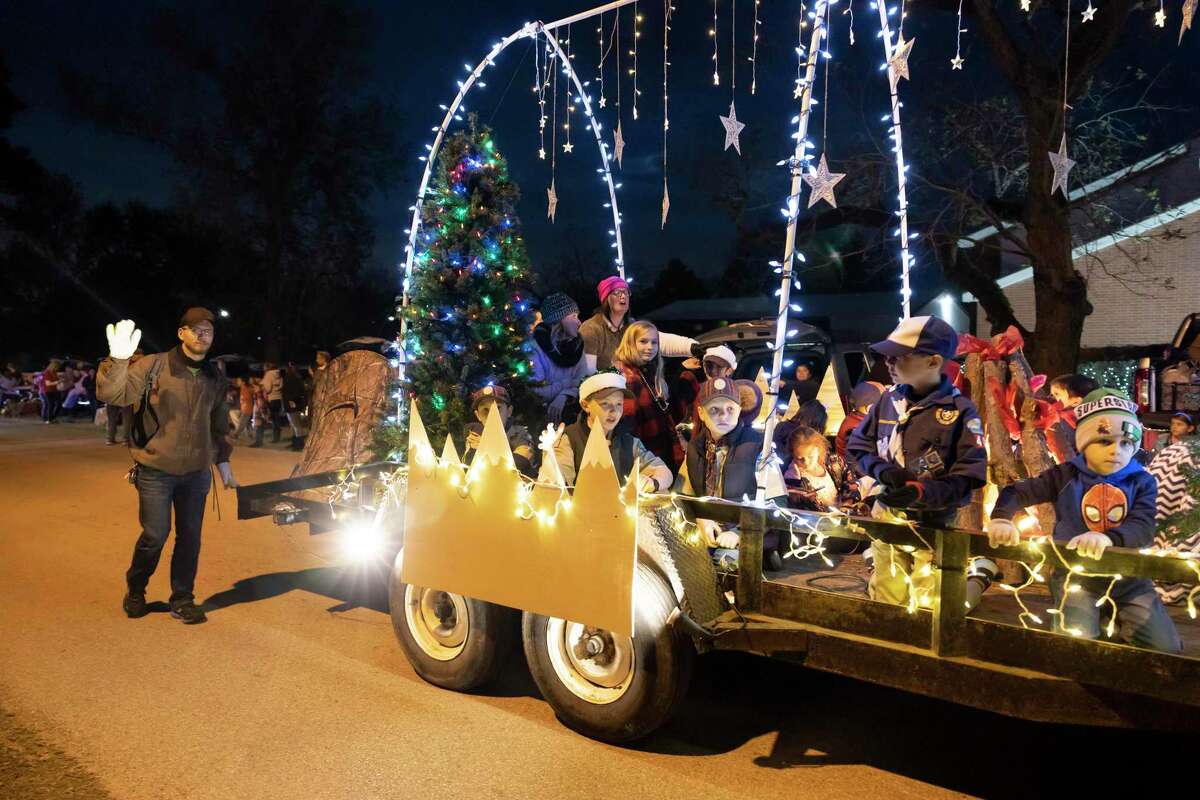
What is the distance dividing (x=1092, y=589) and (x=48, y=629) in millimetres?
6088

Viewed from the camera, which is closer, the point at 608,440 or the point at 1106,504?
the point at 1106,504

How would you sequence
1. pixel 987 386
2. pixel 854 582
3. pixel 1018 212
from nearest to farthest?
pixel 854 582 < pixel 987 386 < pixel 1018 212

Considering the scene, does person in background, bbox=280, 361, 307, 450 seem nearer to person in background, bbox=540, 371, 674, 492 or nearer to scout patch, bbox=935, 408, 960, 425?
person in background, bbox=540, 371, 674, 492

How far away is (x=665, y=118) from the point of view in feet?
22.1

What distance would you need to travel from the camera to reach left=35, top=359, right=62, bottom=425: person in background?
24609 millimetres

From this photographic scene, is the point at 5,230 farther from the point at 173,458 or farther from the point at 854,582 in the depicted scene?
the point at 854,582

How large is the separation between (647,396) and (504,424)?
1.00 m

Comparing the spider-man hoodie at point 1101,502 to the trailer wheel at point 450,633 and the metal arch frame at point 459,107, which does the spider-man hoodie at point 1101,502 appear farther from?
the metal arch frame at point 459,107

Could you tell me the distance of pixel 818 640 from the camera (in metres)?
3.53

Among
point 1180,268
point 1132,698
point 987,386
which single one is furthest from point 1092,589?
point 1180,268

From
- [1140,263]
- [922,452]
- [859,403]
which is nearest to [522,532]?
[922,452]

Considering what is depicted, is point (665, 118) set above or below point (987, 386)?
above

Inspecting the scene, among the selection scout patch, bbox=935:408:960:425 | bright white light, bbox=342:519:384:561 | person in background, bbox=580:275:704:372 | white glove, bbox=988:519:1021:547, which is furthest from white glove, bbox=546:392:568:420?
white glove, bbox=988:519:1021:547

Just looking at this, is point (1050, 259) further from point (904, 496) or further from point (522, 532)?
point (522, 532)
